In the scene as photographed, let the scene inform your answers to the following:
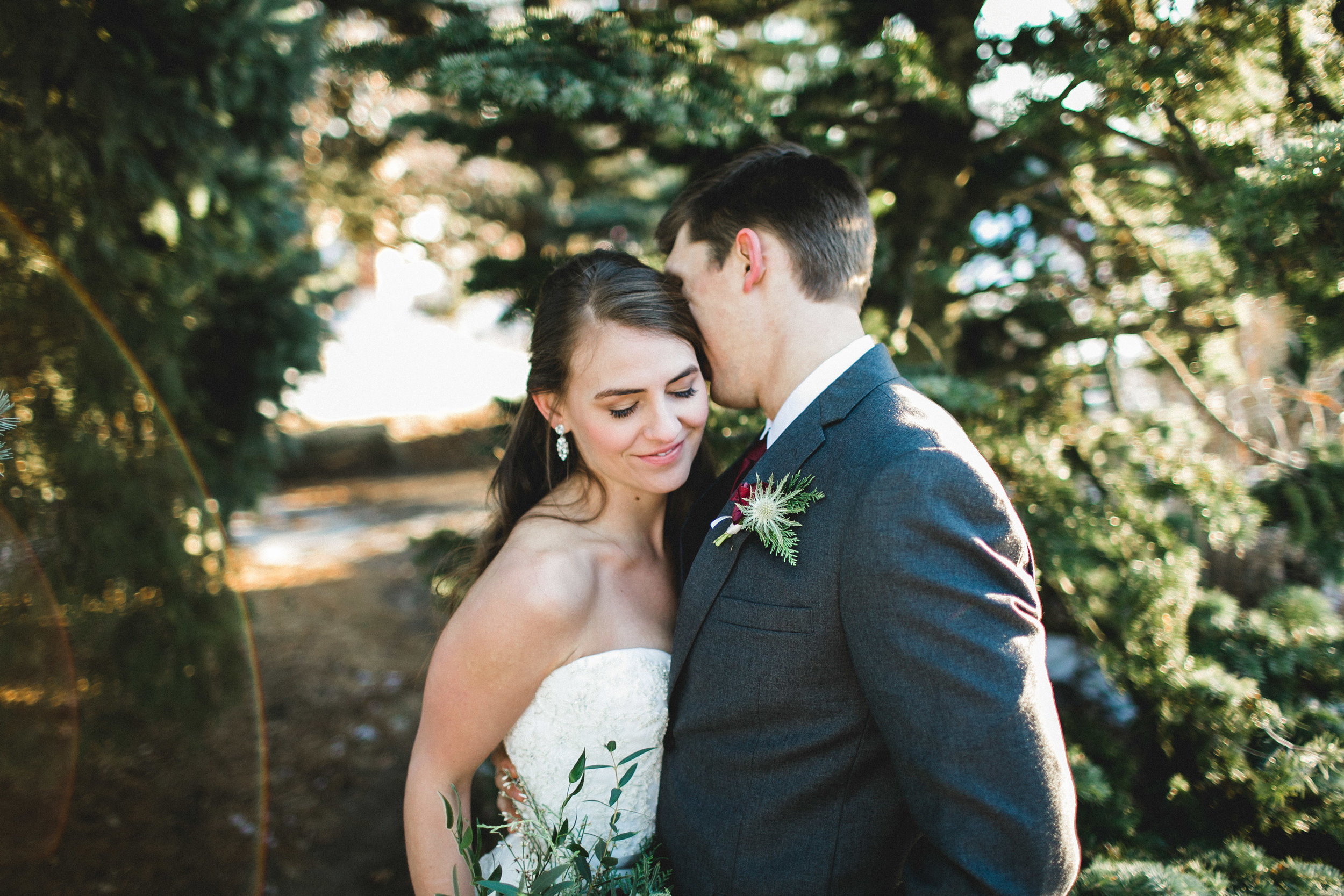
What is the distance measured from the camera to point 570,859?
1.77 metres

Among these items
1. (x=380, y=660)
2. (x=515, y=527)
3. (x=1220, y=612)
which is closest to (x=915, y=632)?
(x=515, y=527)

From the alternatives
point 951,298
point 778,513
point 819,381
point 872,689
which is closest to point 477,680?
point 778,513

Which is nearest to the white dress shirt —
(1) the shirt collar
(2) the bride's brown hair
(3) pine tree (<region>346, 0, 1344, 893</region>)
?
(1) the shirt collar

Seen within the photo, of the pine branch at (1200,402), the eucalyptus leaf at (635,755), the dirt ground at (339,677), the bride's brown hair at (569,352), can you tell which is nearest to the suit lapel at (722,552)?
Answer: the eucalyptus leaf at (635,755)

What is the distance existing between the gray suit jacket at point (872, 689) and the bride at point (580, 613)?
0.25 metres

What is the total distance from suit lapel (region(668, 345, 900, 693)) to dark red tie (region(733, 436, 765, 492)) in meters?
0.23

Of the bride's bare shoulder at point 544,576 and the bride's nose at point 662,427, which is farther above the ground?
the bride's nose at point 662,427

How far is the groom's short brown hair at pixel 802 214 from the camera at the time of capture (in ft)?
6.39

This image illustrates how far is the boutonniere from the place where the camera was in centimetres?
156

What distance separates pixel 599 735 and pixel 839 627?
35.5 inches

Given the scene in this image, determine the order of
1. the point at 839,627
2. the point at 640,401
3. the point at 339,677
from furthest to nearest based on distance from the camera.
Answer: the point at 339,677, the point at 640,401, the point at 839,627

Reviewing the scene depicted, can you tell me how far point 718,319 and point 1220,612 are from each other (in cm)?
236

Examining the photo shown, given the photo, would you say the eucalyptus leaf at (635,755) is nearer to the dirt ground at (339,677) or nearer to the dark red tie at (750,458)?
the dark red tie at (750,458)

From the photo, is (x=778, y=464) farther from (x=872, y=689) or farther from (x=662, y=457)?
(x=872, y=689)
